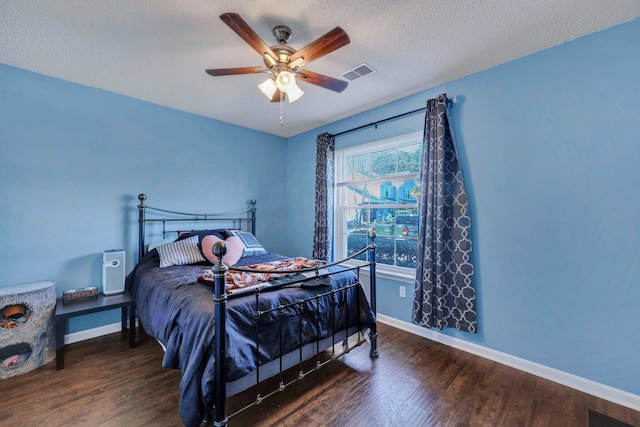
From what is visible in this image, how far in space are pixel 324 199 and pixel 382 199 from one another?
767 mm

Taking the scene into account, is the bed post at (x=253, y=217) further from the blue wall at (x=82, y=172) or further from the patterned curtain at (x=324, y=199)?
the patterned curtain at (x=324, y=199)

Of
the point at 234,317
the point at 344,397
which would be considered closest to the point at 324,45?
the point at 234,317

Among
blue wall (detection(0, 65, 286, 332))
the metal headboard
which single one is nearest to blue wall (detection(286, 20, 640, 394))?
the metal headboard

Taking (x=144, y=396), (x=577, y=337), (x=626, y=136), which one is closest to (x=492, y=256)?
(x=577, y=337)

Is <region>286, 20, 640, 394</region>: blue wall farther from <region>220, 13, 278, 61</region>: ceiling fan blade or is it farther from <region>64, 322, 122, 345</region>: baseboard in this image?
<region>64, 322, 122, 345</region>: baseboard

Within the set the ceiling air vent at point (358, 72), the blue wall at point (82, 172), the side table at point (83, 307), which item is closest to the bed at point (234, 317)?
the side table at point (83, 307)

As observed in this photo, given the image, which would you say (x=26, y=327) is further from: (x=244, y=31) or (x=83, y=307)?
(x=244, y=31)

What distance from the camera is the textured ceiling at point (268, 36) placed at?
1682 mm

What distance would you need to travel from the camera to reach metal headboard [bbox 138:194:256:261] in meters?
2.98

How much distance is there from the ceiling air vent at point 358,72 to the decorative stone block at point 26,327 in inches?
126

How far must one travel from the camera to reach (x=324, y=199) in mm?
3572

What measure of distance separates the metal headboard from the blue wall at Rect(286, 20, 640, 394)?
285 centimetres

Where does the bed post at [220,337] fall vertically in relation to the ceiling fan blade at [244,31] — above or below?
below

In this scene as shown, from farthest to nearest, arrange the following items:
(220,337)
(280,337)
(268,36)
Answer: (268,36) < (280,337) < (220,337)
